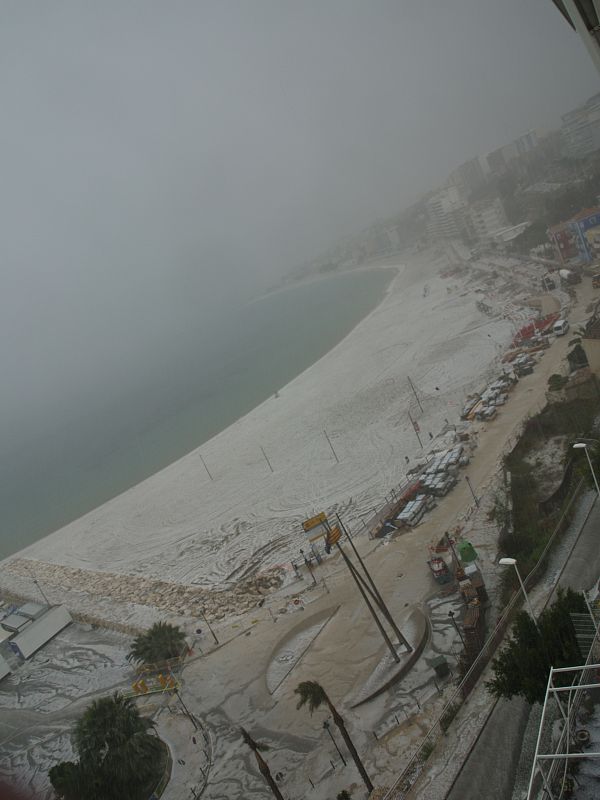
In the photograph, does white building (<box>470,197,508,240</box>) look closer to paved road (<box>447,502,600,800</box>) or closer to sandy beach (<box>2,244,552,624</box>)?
sandy beach (<box>2,244,552,624</box>)

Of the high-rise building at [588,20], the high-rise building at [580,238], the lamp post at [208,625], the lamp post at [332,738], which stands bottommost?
the lamp post at [208,625]

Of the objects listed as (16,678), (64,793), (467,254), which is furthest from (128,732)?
(467,254)

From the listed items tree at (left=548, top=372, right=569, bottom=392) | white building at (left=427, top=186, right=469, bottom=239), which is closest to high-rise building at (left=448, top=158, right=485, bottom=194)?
white building at (left=427, top=186, right=469, bottom=239)

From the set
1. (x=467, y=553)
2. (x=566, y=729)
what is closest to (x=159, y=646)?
(x=467, y=553)

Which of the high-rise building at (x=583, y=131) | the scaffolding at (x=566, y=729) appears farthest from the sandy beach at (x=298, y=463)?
the high-rise building at (x=583, y=131)

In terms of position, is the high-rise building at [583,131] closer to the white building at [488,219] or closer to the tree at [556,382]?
the white building at [488,219]

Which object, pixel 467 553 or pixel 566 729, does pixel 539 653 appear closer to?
pixel 566 729
